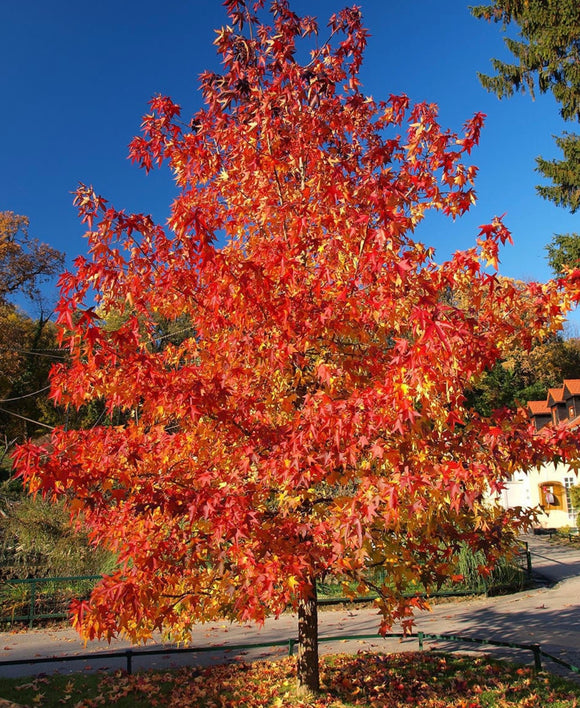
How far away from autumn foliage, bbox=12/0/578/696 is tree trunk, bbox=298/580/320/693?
998mm

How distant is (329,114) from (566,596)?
475 inches

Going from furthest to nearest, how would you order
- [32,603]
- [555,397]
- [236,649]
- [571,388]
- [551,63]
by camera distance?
[555,397] < [571,388] < [551,63] < [32,603] < [236,649]

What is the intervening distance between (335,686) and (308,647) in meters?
0.92

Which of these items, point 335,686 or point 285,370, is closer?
point 285,370

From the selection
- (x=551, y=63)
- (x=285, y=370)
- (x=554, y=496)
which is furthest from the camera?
(x=554, y=496)

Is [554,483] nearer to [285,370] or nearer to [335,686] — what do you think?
[335,686]

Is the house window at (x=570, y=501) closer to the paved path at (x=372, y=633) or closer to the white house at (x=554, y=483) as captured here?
the white house at (x=554, y=483)

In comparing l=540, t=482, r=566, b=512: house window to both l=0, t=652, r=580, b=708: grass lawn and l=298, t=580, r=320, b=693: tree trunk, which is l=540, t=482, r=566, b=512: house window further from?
l=298, t=580, r=320, b=693: tree trunk

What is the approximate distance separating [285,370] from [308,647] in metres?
3.06

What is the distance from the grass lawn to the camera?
6000mm

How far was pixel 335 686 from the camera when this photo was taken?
6.40 metres

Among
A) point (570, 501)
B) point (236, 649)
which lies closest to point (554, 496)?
point (570, 501)

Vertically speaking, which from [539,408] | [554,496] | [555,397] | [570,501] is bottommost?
[570,501]

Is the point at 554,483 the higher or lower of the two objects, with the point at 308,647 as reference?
higher
